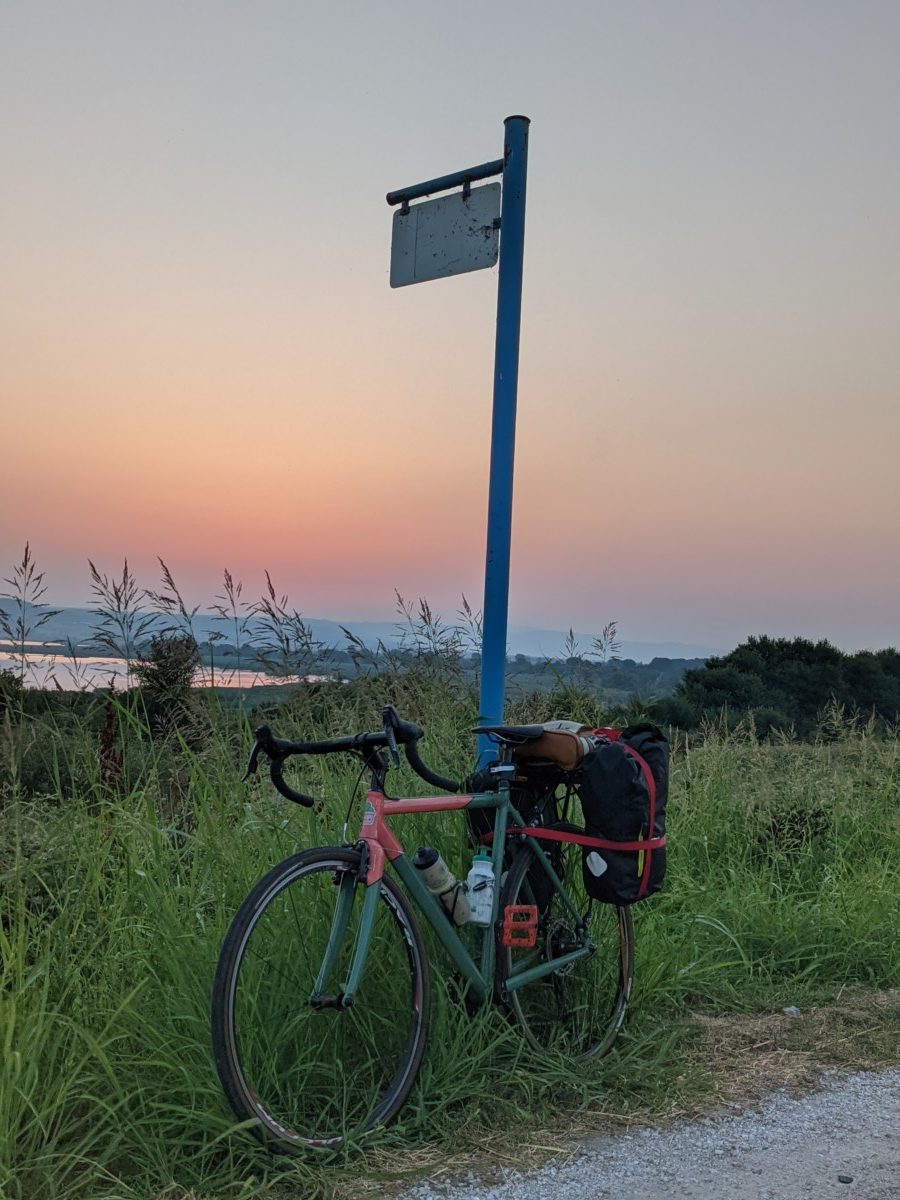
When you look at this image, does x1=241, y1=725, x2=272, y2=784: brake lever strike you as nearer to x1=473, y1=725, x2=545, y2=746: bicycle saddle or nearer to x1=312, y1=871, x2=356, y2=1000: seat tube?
x1=312, y1=871, x2=356, y2=1000: seat tube

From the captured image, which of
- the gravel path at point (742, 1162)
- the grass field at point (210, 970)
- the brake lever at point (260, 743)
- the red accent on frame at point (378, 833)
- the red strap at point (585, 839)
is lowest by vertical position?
the gravel path at point (742, 1162)

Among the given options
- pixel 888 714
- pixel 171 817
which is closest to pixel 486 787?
pixel 171 817

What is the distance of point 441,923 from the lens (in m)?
3.61

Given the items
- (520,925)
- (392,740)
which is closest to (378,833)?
(392,740)

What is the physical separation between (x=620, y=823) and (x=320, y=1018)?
4.12 feet

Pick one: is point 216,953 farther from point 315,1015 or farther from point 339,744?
point 339,744

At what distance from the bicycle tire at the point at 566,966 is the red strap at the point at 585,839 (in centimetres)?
7

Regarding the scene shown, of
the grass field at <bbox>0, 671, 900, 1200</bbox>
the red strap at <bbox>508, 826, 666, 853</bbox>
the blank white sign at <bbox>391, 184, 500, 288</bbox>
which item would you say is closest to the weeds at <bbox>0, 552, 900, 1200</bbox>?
the grass field at <bbox>0, 671, 900, 1200</bbox>

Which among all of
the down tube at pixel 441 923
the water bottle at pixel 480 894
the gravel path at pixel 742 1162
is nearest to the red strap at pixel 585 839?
the water bottle at pixel 480 894

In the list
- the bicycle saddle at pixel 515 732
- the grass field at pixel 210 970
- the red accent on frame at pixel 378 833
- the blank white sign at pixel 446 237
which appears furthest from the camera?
the blank white sign at pixel 446 237

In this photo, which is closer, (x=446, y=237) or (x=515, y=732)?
(x=515, y=732)

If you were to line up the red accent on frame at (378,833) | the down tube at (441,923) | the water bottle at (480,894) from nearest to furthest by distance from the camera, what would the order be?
the red accent on frame at (378,833) < the down tube at (441,923) < the water bottle at (480,894)

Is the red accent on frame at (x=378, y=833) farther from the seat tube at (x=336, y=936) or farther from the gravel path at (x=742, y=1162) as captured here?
the gravel path at (x=742, y=1162)

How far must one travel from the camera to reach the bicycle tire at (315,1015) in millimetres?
3094
